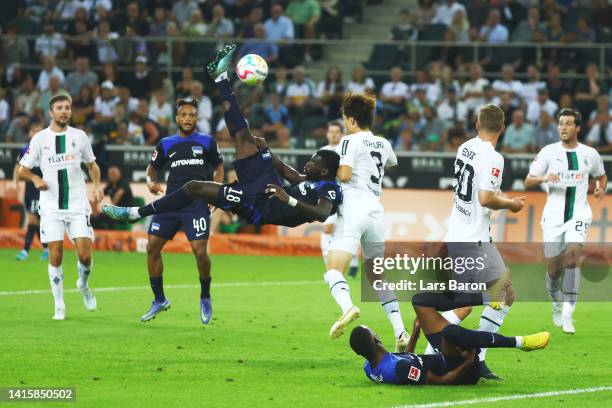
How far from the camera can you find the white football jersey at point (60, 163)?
1493 cm

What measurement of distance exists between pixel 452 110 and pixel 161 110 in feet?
20.8

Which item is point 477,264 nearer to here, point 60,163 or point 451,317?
point 451,317

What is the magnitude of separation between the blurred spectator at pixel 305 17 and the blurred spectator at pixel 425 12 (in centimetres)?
238

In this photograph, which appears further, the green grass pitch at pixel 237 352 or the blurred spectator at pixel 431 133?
the blurred spectator at pixel 431 133

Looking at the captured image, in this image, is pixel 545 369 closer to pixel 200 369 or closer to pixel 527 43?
pixel 200 369

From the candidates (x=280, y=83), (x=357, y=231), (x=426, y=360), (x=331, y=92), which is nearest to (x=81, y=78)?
(x=280, y=83)

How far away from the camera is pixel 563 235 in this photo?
14.6 meters

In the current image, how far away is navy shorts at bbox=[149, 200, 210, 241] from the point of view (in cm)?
1436

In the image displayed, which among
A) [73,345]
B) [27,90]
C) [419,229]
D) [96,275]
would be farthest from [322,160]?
[27,90]

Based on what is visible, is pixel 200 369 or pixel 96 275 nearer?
pixel 200 369

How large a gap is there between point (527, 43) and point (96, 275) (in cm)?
1138

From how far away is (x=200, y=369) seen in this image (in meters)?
11.1

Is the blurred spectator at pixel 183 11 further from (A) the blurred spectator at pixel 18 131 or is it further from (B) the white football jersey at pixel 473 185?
(B) the white football jersey at pixel 473 185

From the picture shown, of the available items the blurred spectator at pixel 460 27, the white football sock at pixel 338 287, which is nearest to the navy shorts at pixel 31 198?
the blurred spectator at pixel 460 27
